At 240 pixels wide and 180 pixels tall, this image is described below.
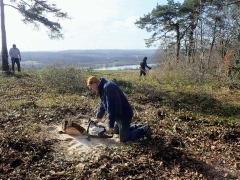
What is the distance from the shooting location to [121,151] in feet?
14.4

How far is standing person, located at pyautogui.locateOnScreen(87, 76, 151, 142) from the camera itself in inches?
172

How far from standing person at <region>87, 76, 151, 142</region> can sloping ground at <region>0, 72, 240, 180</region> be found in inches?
7.6

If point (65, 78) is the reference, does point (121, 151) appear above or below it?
below

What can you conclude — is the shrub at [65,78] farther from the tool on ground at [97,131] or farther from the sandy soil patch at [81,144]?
the tool on ground at [97,131]

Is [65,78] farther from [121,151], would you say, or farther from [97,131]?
[121,151]

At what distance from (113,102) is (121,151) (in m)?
0.95

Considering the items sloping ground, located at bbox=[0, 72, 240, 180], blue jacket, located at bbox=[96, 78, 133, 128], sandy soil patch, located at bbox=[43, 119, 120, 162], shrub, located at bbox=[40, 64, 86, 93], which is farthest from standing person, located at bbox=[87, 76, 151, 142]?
shrub, located at bbox=[40, 64, 86, 93]

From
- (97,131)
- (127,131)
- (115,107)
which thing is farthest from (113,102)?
(97,131)

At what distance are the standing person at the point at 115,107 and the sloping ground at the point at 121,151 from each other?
0.19 meters

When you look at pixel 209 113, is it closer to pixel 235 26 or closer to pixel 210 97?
pixel 210 97

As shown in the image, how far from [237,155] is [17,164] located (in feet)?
13.5

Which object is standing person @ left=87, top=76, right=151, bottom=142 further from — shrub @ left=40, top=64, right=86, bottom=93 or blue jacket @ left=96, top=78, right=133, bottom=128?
shrub @ left=40, top=64, right=86, bottom=93

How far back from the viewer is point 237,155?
4.46 meters

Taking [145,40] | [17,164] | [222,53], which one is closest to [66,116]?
[17,164]
